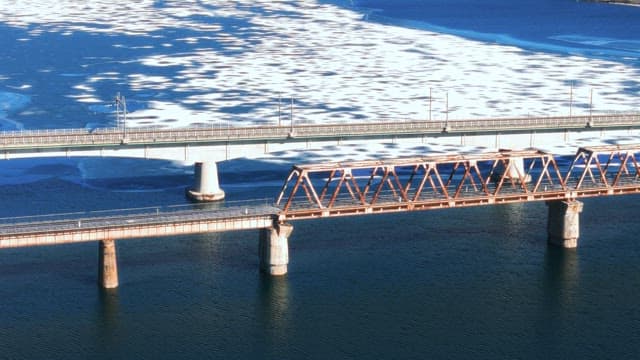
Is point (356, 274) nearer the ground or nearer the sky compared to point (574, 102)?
nearer the ground

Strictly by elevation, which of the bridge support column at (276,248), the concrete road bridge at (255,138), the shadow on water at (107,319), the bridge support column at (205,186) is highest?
the concrete road bridge at (255,138)

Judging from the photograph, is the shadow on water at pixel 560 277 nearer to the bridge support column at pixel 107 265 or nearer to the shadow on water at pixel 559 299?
the shadow on water at pixel 559 299

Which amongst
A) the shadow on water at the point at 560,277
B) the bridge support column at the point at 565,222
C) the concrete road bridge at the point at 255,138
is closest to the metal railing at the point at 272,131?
the concrete road bridge at the point at 255,138

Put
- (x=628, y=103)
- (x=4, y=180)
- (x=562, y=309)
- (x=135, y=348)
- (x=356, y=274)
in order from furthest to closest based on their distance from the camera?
(x=628, y=103), (x=4, y=180), (x=356, y=274), (x=562, y=309), (x=135, y=348)

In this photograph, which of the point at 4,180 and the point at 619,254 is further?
the point at 4,180

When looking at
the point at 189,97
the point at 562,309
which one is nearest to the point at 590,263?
the point at 562,309

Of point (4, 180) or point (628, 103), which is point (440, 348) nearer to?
point (4, 180)

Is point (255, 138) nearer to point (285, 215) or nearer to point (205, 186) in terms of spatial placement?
point (205, 186)
